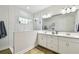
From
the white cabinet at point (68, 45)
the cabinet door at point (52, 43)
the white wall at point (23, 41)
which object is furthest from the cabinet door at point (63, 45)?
the white wall at point (23, 41)

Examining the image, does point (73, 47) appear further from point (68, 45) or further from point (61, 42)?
point (61, 42)

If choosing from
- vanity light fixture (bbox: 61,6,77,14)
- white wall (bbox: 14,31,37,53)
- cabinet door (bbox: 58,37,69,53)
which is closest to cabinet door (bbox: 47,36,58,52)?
cabinet door (bbox: 58,37,69,53)

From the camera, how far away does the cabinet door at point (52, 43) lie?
1.95 meters

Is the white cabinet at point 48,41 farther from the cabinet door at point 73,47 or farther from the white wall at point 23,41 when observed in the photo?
the cabinet door at point 73,47

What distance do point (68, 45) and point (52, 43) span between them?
530 millimetres

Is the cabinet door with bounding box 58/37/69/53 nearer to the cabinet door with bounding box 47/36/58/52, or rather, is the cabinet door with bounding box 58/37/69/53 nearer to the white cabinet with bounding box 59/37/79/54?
the white cabinet with bounding box 59/37/79/54

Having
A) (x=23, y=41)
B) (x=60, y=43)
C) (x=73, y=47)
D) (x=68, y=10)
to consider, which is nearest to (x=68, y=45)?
(x=73, y=47)

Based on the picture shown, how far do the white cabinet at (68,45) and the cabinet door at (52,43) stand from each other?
0.16 meters

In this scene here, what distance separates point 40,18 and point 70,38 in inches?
35.2

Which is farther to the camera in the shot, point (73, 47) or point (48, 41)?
point (48, 41)

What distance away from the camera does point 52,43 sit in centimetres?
206

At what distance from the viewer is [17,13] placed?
157cm

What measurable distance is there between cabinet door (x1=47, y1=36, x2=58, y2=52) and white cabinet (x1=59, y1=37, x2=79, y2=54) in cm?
16

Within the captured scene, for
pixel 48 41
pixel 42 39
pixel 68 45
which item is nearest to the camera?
pixel 68 45
